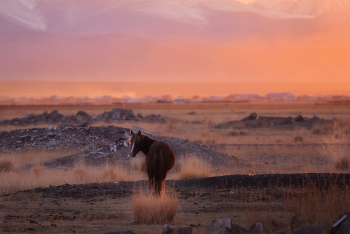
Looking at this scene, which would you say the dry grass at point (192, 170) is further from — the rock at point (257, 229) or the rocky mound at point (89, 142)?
the rock at point (257, 229)

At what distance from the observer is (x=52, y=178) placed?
18.3 m

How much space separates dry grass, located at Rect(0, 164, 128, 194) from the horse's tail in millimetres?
Answer: 6829

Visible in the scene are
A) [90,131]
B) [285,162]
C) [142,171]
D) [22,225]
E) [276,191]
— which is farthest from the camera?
[90,131]

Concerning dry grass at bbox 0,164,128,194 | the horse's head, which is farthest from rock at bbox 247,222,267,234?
dry grass at bbox 0,164,128,194

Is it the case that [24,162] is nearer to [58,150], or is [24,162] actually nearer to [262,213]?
[58,150]

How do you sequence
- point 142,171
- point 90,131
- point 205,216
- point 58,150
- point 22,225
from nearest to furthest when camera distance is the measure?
point 22,225
point 205,216
point 142,171
point 58,150
point 90,131

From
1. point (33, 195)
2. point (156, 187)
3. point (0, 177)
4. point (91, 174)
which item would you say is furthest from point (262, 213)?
point (0, 177)

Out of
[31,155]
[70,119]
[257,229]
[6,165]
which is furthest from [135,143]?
[70,119]

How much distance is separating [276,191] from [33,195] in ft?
22.7

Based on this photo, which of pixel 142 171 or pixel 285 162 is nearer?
pixel 142 171

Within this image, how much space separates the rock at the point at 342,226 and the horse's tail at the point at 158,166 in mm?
4251

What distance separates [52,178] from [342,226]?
41.6 ft

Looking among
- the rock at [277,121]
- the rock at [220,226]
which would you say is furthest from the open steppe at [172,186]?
the rock at [277,121]

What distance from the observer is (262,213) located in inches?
419
